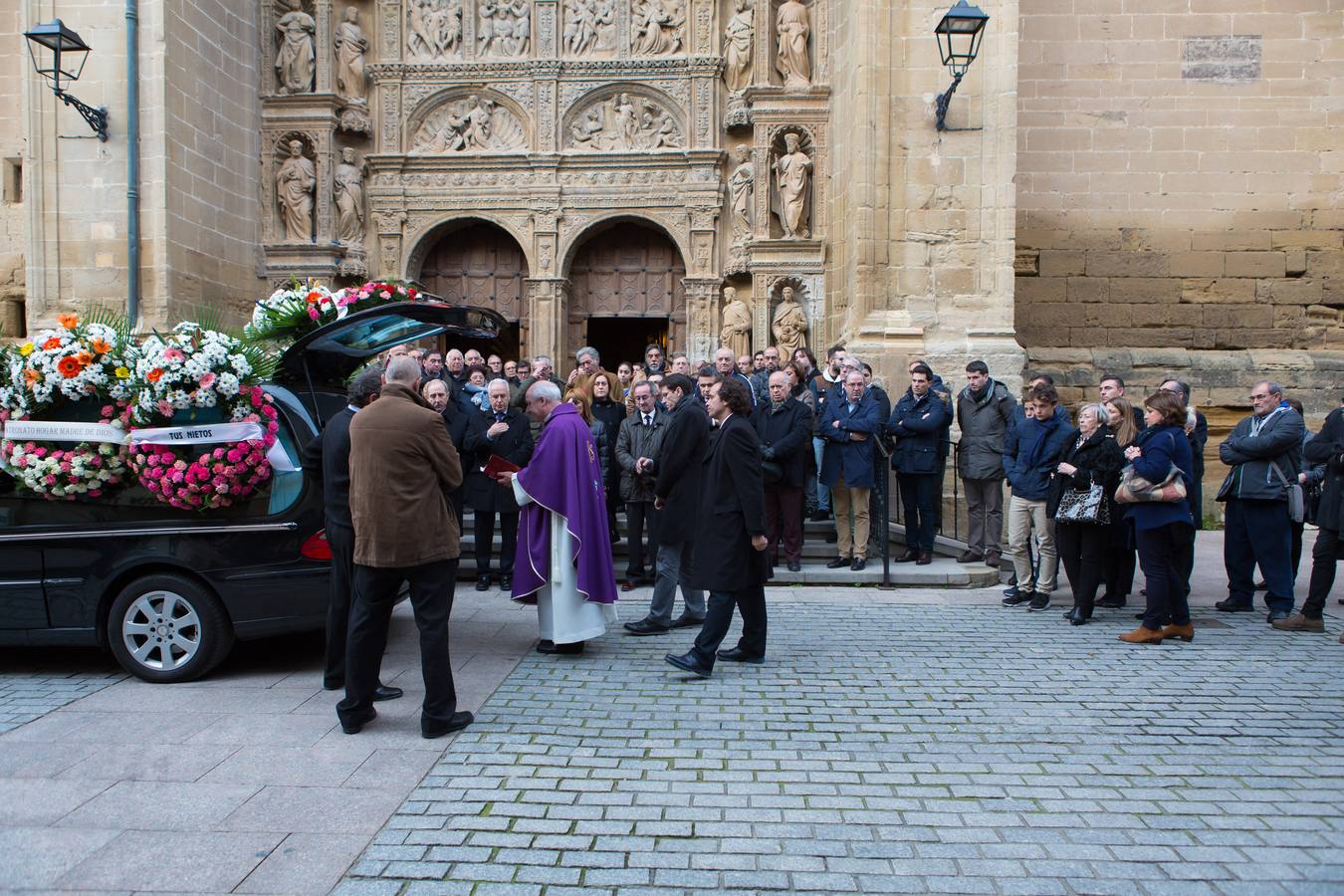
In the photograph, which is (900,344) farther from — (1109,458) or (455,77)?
(455,77)

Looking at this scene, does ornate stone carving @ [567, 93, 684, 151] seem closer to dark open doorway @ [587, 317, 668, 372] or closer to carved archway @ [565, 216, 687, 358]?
carved archway @ [565, 216, 687, 358]

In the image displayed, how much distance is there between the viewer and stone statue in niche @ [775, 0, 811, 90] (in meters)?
13.0

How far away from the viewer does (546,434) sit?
639 centimetres

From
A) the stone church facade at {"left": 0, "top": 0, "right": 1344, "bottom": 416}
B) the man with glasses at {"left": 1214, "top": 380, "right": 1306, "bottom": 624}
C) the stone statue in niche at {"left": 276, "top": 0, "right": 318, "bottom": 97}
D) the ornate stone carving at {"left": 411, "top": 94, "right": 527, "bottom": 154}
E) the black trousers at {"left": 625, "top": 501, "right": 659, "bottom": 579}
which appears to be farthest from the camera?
the ornate stone carving at {"left": 411, "top": 94, "right": 527, "bottom": 154}

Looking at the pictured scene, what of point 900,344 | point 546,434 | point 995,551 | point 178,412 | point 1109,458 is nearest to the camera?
point 178,412

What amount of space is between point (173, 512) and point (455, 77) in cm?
991

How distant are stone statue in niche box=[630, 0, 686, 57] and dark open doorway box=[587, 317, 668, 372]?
13.0 ft

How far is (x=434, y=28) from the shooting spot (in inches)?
555

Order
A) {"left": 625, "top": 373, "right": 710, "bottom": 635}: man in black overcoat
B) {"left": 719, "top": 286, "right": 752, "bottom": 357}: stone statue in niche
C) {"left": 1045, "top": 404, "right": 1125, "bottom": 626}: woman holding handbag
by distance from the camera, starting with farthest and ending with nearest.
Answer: {"left": 719, "top": 286, "right": 752, "bottom": 357}: stone statue in niche → {"left": 1045, "top": 404, "right": 1125, "bottom": 626}: woman holding handbag → {"left": 625, "top": 373, "right": 710, "bottom": 635}: man in black overcoat

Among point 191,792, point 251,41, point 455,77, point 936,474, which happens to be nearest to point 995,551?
point 936,474

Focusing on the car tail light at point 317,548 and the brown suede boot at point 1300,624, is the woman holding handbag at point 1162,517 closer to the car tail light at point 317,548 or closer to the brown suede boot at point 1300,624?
the brown suede boot at point 1300,624

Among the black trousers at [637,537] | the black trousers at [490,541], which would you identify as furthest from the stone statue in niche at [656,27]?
the black trousers at [490,541]

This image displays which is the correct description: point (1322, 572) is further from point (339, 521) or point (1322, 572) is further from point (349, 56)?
point (349, 56)

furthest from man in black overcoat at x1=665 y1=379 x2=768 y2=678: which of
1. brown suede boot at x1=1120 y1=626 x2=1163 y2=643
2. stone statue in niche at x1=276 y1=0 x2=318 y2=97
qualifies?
stone statue in niche at x1=276 y1=0 x2=318 y2=97
